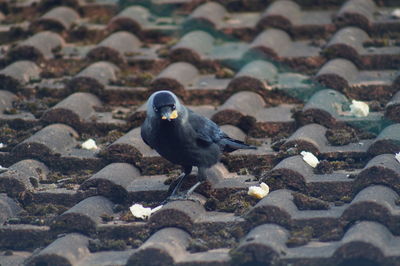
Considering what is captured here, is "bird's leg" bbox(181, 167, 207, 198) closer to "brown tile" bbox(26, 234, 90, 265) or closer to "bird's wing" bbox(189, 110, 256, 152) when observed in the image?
"bird's wing" bbox(189, 110, 256, 152)

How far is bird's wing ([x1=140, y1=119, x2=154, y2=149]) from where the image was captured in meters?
5.85

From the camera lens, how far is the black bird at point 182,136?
5.71 metres

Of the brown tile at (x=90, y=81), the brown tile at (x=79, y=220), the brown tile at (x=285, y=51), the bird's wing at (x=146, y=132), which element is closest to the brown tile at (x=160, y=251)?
the brown tile at (x=79, y=220)

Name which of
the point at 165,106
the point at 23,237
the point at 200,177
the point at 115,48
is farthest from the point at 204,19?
the point at 23,237

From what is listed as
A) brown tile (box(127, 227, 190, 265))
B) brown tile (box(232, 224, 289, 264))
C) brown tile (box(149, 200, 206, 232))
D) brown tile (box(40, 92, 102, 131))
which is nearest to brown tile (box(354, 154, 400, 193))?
brown tile (box(232, 224, 289, 264))

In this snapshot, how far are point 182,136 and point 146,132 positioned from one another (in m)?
0.28

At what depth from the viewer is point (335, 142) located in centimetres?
584

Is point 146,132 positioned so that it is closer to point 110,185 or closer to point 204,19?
point 110,185

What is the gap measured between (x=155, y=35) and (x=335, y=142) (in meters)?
2.87

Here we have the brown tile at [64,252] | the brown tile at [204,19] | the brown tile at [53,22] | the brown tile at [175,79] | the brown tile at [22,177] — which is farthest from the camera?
the brown tile at [53,22]

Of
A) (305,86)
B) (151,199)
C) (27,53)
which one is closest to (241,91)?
(305,86)

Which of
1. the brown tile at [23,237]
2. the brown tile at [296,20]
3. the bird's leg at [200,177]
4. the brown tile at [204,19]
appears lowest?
the brown tile at [23,237]

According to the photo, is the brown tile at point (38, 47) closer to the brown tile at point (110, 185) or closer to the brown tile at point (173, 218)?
the brown tile at point (110, 185)

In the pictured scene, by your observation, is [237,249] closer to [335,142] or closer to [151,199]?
[151,199]
